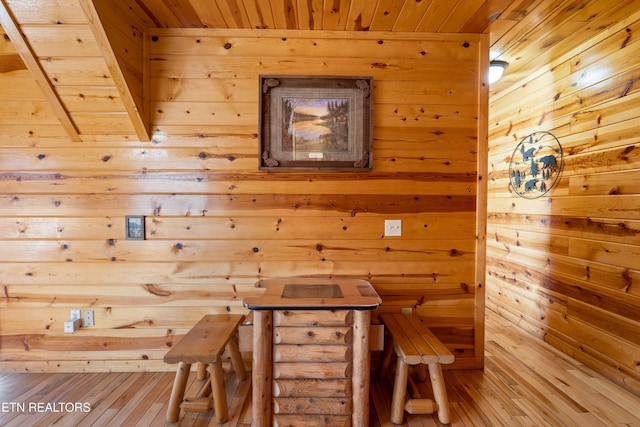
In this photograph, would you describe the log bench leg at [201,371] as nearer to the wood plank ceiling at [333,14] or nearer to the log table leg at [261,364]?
the log table leg at [261,364]

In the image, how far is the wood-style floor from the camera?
5.41 ft

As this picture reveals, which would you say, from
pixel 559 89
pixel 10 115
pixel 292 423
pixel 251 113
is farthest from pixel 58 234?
pixel 559 89

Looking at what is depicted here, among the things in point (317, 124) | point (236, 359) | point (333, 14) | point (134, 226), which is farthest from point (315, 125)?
point (236, 359)

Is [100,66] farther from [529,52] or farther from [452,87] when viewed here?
[529,52]

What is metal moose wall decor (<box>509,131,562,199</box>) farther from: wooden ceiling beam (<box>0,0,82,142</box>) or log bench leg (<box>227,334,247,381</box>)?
wooden ceiling beam (<box>0,0,82,142</box>)

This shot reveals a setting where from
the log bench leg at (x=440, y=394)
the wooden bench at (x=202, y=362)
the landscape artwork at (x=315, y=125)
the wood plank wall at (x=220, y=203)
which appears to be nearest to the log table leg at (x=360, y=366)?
the log bench leg at (x=440, y=394)

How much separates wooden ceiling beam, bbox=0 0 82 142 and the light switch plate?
225 centimetres

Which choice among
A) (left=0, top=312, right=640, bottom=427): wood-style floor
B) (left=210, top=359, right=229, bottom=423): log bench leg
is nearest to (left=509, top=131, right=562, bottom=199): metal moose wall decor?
(left=0, top=312, right=640, bottom=427): wood-style floor

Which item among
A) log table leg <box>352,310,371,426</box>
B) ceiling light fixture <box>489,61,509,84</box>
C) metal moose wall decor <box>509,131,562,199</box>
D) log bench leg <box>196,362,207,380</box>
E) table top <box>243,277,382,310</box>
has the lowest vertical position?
log bench leg <box>196,362,207,380</box>

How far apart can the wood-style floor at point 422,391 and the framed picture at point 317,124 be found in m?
1.59

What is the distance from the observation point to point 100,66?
1735mm

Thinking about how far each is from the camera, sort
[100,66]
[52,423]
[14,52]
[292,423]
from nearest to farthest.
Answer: [292,423]
[52,423]
[100,66]
[14,52]

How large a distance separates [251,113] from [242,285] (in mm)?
1236

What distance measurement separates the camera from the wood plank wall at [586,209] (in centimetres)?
196
